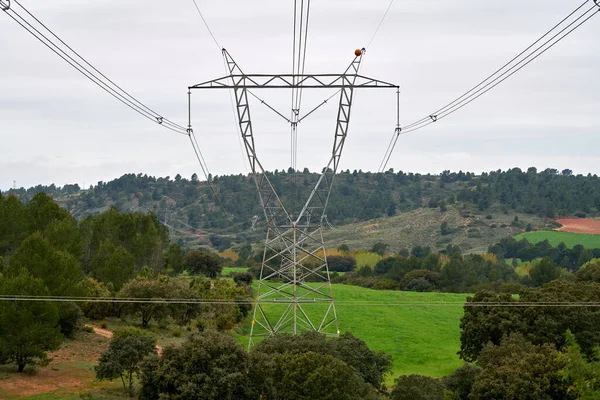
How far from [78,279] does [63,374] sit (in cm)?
1414

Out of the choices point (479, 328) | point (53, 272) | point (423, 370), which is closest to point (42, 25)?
point (53, 272)

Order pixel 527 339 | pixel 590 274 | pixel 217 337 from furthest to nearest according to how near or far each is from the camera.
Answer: pixel 590 274
pixel 527 339
pixel 217 337

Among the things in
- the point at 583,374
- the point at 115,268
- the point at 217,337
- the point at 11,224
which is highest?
the point at 11,224

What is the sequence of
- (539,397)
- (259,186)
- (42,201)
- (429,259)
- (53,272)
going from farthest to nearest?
(429,259) < (42,201) < (53,272) < (259,186) < (539,397)

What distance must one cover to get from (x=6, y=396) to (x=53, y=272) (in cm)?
1724

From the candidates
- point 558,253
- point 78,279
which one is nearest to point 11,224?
point 78,279

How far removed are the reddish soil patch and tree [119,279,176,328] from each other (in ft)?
24.9

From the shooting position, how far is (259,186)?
41.9 metres

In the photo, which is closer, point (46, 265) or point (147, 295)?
point (46, 265)

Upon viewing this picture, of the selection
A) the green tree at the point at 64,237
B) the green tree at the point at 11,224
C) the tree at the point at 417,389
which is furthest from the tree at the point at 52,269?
the tree at the point at 417,389

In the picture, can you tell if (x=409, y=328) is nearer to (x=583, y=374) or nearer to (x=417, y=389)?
(x=417, y=389)

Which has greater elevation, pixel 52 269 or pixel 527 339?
pixel 52 269

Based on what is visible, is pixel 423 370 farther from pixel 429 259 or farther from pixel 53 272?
pixel 429 259

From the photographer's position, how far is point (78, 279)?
61594 millimetres
